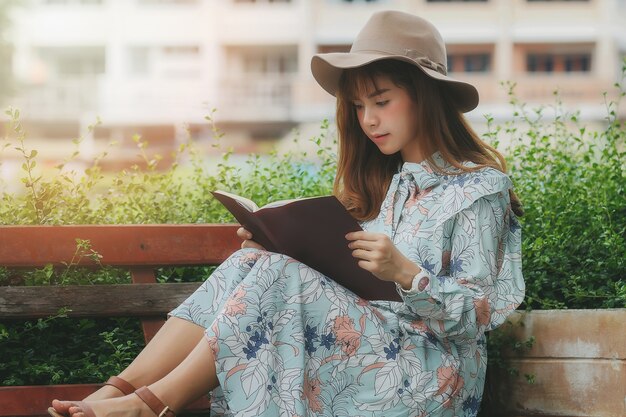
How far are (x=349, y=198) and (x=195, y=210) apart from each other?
0.85 m

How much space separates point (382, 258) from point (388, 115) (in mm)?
626

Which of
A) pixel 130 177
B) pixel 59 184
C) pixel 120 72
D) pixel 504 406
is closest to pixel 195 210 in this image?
pixel 130 177

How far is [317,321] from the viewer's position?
2.50 metres

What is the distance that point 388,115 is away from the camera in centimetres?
284

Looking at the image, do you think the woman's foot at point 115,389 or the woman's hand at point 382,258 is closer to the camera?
the woman's hand at point 382,258

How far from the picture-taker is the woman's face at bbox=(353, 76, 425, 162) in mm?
2842

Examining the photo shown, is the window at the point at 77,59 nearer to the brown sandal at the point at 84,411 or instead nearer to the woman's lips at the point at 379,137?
the woman's lips at the point at 379,137

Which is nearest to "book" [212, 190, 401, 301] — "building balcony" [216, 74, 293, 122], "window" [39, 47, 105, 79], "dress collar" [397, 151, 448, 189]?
"dress collar" [397, 151, 448, 189]

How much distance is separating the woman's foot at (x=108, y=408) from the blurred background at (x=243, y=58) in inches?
1161

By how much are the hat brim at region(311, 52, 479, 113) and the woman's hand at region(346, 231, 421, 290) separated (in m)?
0.57

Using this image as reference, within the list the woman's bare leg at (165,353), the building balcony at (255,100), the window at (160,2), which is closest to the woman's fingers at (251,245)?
the woman's bare leg at (165,353)

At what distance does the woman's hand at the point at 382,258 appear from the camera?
2.33 metres

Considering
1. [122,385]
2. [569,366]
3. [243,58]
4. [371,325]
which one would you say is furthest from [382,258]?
[243,58]

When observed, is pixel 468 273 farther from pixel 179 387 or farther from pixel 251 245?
pixel 179 387
